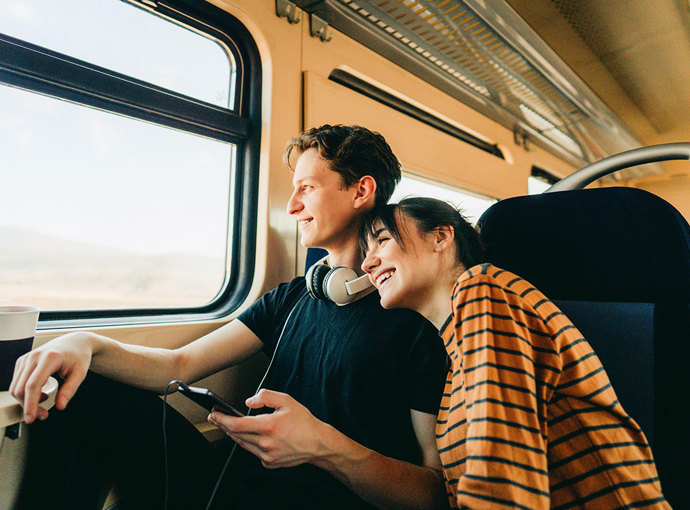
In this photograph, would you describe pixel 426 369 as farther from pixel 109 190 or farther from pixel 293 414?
pixel 109 190

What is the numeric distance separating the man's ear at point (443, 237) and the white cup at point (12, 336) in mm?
963

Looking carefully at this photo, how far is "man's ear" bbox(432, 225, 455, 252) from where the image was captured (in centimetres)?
115

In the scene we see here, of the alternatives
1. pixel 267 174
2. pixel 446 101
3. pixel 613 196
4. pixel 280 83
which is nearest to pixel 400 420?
pixel 613 196

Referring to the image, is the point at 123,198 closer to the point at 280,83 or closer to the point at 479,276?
the point at 280,83

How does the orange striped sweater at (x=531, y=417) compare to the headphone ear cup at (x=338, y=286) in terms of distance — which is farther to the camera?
the headphone ear cup at (x=338, y=286)

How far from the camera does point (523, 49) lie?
7.51 ft

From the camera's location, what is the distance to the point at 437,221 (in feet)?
3.81

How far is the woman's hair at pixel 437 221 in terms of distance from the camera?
115 cm

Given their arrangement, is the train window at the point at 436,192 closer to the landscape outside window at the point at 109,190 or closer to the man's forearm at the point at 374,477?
the landscape outside window at the point at 109,190

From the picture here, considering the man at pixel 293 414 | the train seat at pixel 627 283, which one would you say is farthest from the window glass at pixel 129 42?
the train seat at pixel 627 283

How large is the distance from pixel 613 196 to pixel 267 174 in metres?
1.30

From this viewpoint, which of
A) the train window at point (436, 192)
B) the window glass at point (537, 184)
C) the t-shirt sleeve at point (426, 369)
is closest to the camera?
the t-shirt sleeve at point (426, 369)

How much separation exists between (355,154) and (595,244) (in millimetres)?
822

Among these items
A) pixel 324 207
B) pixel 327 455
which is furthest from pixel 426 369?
pixel 324 207
